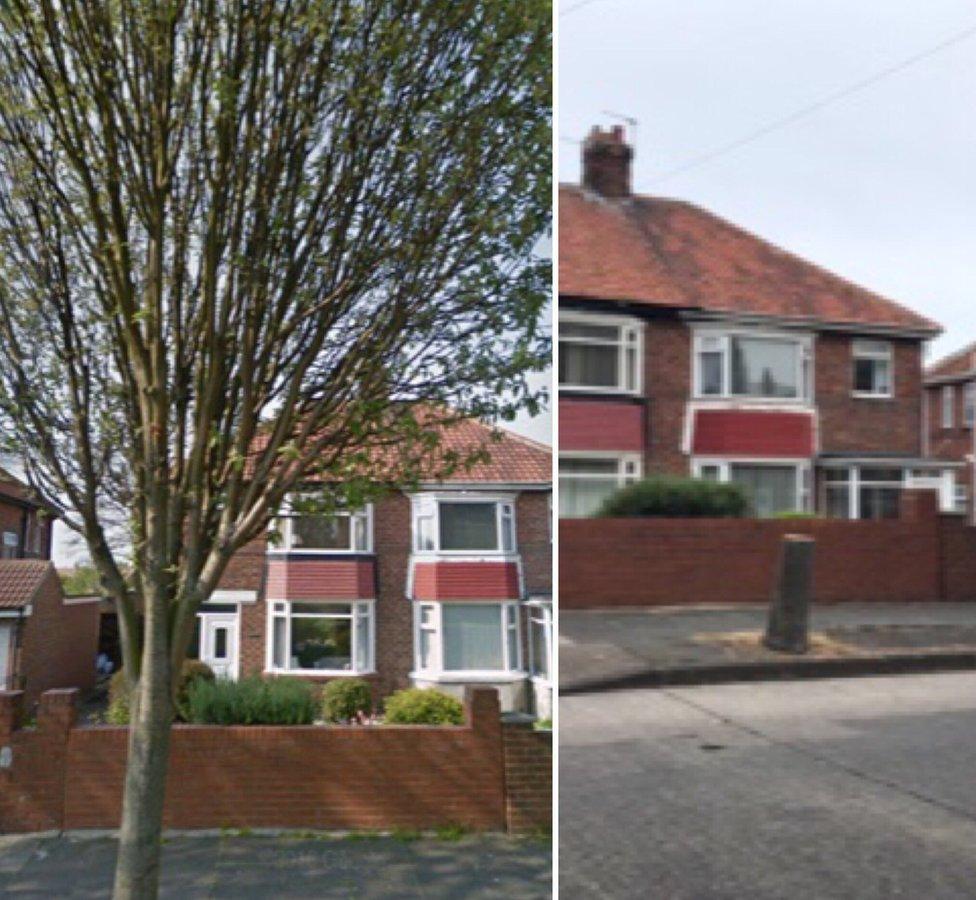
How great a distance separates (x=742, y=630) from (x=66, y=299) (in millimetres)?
1822

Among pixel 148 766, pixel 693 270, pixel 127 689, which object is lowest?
pixel 148 766

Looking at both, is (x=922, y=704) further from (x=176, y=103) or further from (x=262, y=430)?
(x=176, y=103)

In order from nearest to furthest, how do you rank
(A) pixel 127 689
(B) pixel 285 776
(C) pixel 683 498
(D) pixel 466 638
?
(C) pixel 683 498
(D) pixel 466 638
(A) pixel 127 689
(B) pixel 285 776

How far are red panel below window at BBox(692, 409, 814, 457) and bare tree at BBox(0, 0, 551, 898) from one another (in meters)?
1.05

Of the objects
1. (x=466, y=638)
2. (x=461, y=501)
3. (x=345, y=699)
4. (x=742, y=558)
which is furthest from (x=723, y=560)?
(x=345, y=699)

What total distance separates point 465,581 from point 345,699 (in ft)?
3.03

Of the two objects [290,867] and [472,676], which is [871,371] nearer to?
[472,676]

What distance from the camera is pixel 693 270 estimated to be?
2.08 feet

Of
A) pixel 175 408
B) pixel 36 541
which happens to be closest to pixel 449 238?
pixel 175 408

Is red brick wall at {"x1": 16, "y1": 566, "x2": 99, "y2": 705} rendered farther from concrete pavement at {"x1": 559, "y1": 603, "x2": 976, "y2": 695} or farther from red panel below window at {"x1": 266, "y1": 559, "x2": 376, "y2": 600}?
concrete pavement at {"x1": 559, "y1": 603, "x2": 976, "y2": 695}

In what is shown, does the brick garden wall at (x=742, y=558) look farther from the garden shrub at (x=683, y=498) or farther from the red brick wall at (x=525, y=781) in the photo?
the red brick wall at (x=525, y=781)

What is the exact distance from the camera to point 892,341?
25.0 inches

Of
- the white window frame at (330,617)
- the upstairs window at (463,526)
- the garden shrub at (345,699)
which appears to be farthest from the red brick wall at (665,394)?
the garden shrub at (345,699)

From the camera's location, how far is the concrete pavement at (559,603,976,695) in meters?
0.63
